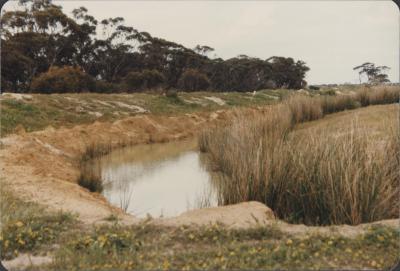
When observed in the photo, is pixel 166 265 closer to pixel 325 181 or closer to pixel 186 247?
pixel 186 247

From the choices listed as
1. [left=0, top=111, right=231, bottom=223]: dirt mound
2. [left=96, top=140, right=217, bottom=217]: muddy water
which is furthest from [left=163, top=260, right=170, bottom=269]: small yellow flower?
[left=96, top=140, right=217, bottom=217]: muddy water

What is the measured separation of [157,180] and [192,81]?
22296 mm

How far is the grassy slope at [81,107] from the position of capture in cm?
1256

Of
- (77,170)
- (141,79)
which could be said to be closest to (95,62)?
(141,79)

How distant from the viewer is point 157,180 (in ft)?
28.9

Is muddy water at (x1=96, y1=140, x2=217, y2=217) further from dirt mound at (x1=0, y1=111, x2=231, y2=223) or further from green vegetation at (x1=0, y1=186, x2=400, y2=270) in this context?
green vegetation at (x1=0, y1=186, x2=400, y2=270)

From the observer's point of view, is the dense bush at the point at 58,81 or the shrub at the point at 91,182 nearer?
the shrub at the point at 91,182

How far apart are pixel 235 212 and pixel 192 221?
496mm

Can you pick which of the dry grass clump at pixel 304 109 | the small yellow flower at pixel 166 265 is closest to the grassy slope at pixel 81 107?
the dry grass clump at pixel 304 109

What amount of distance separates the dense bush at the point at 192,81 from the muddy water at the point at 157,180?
58.0 feet

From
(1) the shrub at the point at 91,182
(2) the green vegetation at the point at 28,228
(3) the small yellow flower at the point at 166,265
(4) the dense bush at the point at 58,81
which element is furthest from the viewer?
(4) the dense bush at the point at 58,81

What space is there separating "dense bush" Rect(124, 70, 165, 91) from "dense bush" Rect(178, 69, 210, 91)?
278 centimetres

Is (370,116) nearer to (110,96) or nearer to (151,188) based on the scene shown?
(151,188)

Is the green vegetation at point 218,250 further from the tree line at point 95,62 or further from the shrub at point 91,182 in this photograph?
the tree line at point 95,62
